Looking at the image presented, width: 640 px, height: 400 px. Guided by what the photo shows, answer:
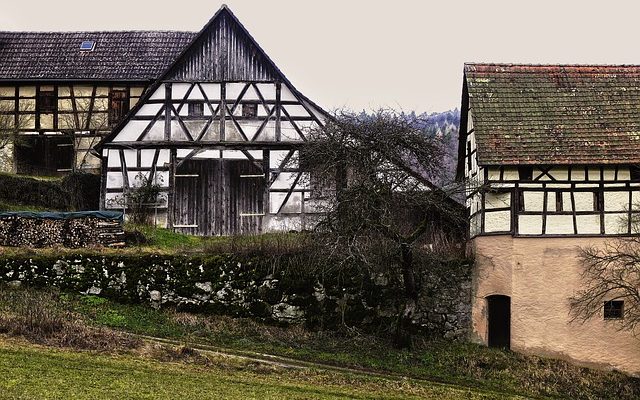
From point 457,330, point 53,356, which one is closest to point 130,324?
point 53,356

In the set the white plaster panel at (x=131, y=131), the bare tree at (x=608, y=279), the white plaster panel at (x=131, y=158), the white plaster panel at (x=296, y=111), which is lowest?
the bare tree at (x=608, y=279)

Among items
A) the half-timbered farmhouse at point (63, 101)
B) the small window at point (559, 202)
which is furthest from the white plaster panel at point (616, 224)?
the half-timbered farmhouse at point (63, 101)

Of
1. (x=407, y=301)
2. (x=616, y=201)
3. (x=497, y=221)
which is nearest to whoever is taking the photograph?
(x=407, y=301)

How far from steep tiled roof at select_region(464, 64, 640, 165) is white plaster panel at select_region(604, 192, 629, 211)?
1.08 m

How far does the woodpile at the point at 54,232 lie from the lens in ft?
107

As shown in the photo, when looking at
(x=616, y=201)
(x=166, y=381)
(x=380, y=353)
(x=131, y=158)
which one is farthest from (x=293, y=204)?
(x=166, y=381)

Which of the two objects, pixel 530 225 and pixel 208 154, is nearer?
pixel 530 225

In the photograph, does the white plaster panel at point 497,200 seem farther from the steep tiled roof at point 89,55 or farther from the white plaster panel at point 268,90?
the steep tiled roof at point 89,55

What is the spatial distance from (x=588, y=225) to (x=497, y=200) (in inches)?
115

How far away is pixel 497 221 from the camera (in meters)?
32.0

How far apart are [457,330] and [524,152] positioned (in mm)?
6024

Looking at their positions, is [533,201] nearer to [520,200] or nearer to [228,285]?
[520,200]

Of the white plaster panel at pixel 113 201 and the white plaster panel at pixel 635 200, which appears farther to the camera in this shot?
the white plaster panel at pixel 113 201

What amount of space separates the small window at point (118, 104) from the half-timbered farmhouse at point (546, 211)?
18108 mm
